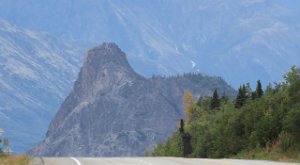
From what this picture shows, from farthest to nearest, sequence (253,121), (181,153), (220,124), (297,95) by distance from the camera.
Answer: (181,153)
(220,124)
(253,121)
(297,95)

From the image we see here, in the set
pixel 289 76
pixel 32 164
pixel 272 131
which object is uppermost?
pixel 289 76

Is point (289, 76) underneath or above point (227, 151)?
above

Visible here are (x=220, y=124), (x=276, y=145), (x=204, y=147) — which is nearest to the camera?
(x=276, y=145)

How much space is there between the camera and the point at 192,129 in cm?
Answer: 13188

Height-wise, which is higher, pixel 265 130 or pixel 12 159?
pixel 265 130

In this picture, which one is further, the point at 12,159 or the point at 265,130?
the point at 265,130

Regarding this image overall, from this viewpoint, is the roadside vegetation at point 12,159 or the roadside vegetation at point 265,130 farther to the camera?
the roadside vegetation at point 265,130

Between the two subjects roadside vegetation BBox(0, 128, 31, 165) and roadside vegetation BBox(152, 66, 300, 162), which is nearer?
roadside vegetation BBox(0, 128, 31, 165)

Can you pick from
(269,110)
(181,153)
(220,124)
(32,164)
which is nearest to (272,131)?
(269,110)

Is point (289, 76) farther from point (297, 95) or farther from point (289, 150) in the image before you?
point (289, 150)

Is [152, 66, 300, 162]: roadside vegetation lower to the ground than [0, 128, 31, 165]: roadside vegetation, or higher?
higher

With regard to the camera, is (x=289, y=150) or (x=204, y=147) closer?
(x=289, y=150)

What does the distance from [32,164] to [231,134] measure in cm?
3615

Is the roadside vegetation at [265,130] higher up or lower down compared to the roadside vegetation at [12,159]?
higher up
